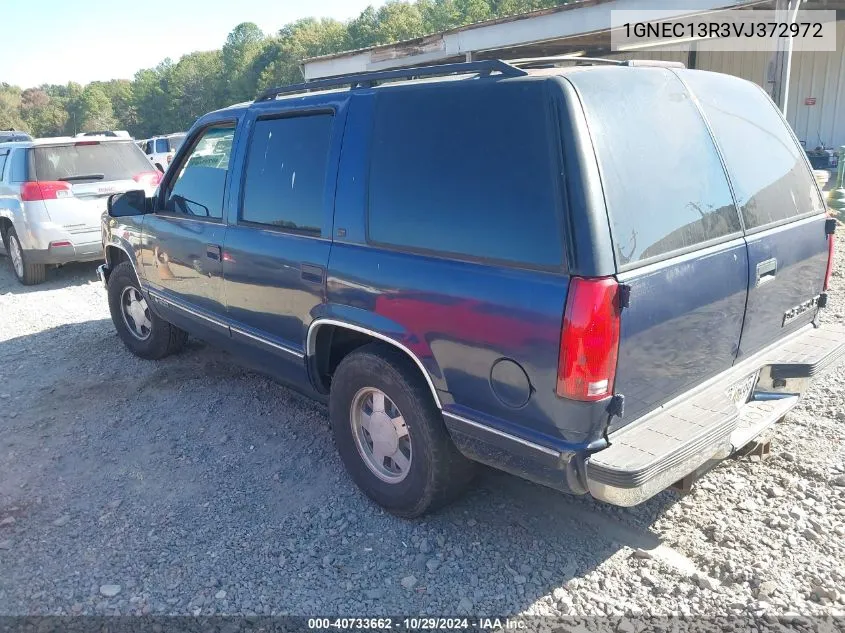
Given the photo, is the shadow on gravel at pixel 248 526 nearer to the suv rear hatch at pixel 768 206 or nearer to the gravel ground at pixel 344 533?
the gravel ground at pixel 344 533

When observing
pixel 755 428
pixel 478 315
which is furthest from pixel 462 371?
pixel 755 428

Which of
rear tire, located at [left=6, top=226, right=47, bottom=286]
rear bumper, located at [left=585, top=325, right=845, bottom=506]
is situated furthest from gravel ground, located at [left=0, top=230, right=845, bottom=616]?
rear tire, located at [left=6, top=226, right=47, bottom=286]

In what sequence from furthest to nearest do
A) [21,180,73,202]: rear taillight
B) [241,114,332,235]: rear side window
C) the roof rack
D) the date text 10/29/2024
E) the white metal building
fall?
the white metal building
[21,180,73,202]: rear taillight
[241,114,332,235]: rear side window
the roof rack
the date text 10/29/2024

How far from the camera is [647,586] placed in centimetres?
272

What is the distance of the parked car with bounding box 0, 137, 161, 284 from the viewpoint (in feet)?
26.2

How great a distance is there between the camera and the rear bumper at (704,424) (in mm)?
2355

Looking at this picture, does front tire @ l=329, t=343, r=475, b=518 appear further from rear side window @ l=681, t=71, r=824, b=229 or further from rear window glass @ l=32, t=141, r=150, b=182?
rear window glass @ l=32, t=141, r=150, b=182

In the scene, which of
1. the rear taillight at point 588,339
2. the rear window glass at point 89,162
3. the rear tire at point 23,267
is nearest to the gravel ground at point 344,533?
the rear taillight at point 588,339

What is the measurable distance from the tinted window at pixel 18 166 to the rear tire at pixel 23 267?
0.66 meters

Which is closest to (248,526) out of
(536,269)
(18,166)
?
(536,269)

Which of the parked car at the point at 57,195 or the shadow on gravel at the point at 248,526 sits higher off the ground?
the parked car at the point at 57,195

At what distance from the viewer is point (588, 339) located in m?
2.28

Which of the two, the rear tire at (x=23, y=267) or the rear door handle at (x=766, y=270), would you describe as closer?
the rear door handle at (x=766, y=270)

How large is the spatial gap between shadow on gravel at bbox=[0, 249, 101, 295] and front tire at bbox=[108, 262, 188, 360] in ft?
11.0
